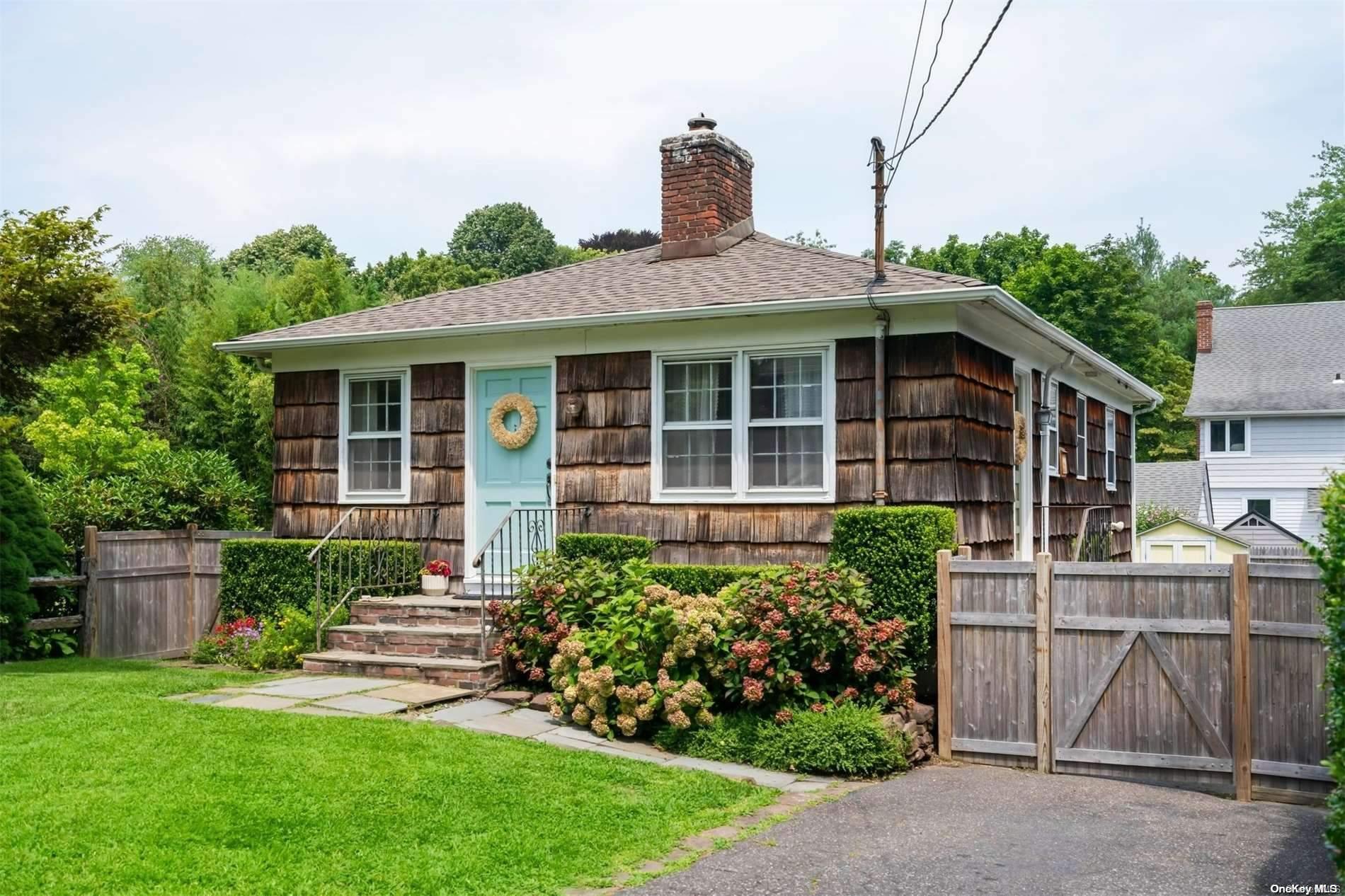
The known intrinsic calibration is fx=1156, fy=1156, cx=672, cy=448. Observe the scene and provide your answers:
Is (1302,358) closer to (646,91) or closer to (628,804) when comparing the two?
(646,91)

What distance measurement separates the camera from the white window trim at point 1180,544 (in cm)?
2038

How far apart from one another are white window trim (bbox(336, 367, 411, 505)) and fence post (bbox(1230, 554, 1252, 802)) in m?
7.98

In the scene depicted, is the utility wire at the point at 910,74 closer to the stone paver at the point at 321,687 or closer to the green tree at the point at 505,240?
the stone paver at the point at 321,687

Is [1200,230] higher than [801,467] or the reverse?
higher

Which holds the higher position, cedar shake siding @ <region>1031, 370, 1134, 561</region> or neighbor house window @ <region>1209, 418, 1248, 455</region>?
neighbor house window @ <region>1209, 418, 1248, 455</region>

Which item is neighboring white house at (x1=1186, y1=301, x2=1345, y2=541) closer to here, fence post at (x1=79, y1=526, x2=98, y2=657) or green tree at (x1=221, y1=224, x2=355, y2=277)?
fence post at (x1=79, y1=526, x2=98, y2=657)

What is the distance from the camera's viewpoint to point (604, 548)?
1027cm

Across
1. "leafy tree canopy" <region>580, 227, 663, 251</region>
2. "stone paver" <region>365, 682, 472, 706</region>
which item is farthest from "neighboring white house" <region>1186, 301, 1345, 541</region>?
"stone paver" <region>365, 682, 472, 706</region>

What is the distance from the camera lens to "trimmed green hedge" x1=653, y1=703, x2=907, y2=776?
7473mm

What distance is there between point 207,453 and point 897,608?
10253mm

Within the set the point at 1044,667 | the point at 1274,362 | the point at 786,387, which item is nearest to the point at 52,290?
the point at 786,387

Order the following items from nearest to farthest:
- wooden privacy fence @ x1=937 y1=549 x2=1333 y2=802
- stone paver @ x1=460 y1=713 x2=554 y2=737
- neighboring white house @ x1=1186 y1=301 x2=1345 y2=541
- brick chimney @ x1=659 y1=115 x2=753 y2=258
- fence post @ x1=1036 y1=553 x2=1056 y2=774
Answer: wooden privacy fence @ x1=937 y1=549 x2=1333 y2=802 → fence post @ x1=1036 y1=553 x2=1056 y2=774 → stone paver @ x1=460 y1=713 x2=554 y2=737 → brick chimney @ x1=659 y1=115 x2=753 y2=258 → neighboring white house @ x1=1186 y1=301 x2=1345 y2=541

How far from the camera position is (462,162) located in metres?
37.7

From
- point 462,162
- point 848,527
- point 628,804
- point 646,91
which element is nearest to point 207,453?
point 646,91
